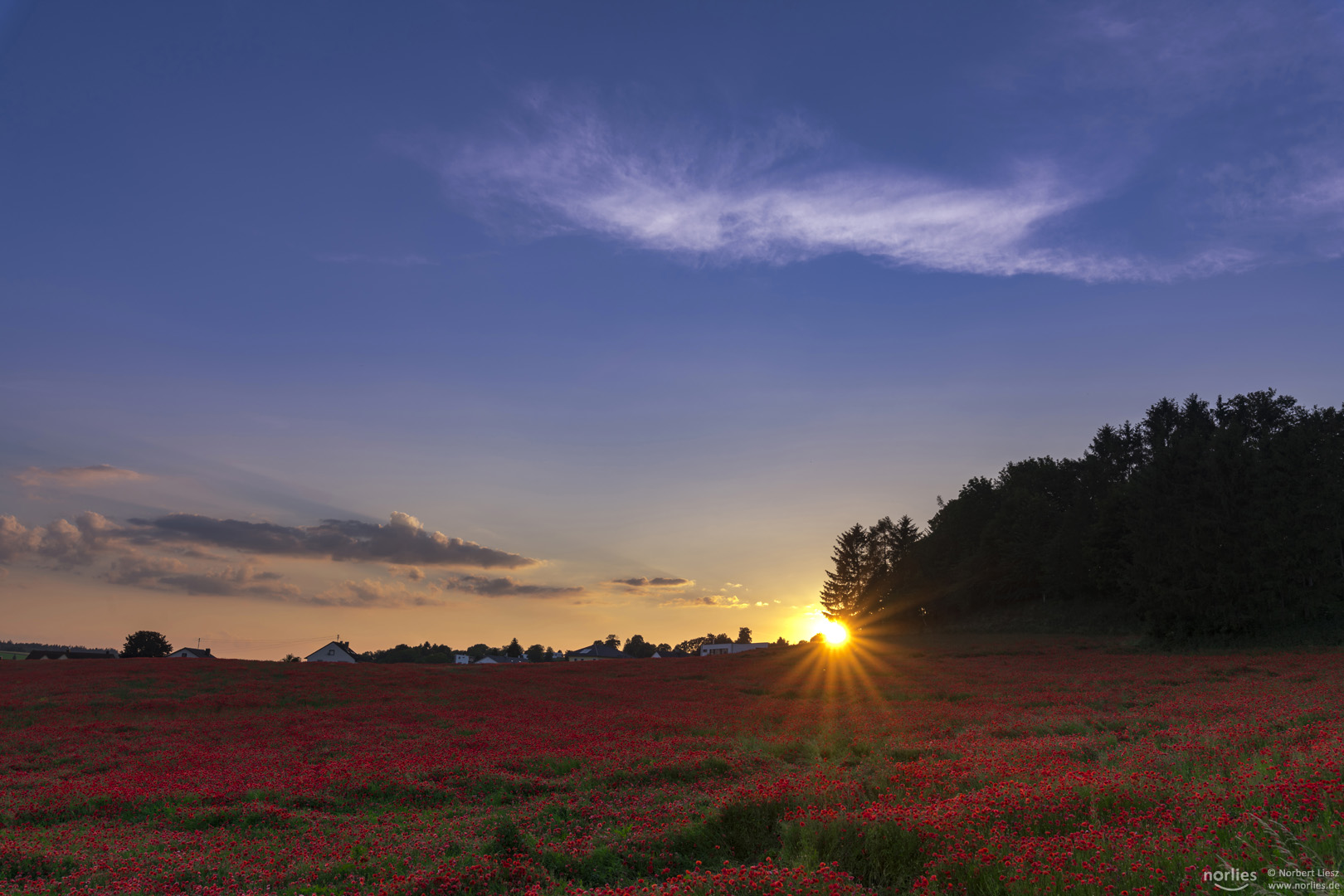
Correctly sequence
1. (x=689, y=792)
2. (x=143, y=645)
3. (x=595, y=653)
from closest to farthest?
(x=689, y=792) → (x=143, y=645) → (x=595, y=653)

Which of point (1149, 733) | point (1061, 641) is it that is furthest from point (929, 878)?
point (1061, 641)

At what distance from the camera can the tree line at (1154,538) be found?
46719 mm

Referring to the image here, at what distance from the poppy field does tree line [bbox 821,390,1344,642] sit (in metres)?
20.6

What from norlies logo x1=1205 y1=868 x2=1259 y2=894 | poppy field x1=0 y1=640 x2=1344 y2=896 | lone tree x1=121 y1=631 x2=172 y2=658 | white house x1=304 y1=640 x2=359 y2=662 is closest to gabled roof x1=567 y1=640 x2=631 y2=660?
white house x1=304 y1=640 x2=359 y2=662

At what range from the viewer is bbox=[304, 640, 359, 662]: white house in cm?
10950

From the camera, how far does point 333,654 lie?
111 metres

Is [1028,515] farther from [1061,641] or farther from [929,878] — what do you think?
[929,878]

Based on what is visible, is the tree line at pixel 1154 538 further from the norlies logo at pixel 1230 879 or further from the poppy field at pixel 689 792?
the norlies logo at pixel 1230 879

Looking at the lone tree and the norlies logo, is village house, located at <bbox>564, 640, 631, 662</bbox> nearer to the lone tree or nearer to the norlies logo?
the lone tree

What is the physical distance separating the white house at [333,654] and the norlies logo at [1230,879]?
118 m

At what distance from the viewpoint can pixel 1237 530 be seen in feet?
161

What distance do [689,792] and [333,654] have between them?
115 m

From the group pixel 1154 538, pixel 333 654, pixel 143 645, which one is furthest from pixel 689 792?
pixel 333 654

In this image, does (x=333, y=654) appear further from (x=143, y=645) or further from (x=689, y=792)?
(x=689, y=792)
